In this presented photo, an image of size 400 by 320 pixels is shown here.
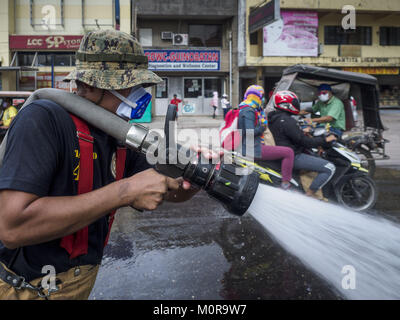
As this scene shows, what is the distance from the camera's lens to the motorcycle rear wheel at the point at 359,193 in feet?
18.7

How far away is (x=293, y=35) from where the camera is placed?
80.7 feet

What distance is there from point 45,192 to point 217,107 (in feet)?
76.1

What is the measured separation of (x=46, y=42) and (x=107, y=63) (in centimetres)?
2367

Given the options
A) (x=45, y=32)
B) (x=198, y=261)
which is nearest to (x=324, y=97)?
(x=198, y=261)

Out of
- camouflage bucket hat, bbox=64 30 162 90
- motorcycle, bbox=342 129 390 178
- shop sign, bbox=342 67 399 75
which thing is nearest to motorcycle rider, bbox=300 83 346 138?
motorcycle, bbox=342 129 390 178

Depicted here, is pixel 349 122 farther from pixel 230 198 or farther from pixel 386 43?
pixel 386 43

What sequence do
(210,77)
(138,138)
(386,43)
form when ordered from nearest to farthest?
(138,138) → (210,77) → (386,43)

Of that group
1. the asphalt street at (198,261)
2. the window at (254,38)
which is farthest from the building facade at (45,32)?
the asphalt street at (198,261)

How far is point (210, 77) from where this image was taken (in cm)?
2525

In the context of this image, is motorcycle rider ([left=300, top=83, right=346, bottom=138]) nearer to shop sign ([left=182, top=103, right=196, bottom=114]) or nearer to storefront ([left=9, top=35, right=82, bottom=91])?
shop sign ([left=182, top=103, right=196, bottom=114])

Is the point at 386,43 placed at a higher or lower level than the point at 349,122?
higher

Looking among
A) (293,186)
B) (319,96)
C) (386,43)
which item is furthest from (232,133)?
(386,43)

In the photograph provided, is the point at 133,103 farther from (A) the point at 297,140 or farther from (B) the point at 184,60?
(B) the point at 184,60

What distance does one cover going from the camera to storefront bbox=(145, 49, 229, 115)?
23.5m
